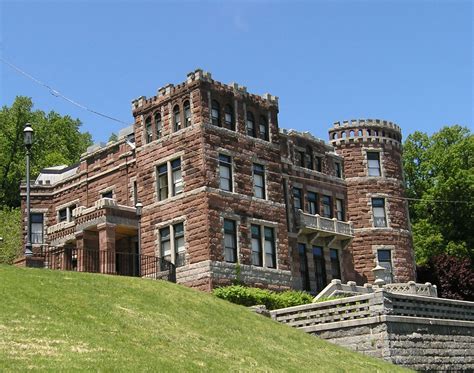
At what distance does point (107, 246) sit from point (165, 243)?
9.88 ft

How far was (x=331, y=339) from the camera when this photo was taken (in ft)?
114

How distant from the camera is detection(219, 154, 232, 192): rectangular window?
43.5m

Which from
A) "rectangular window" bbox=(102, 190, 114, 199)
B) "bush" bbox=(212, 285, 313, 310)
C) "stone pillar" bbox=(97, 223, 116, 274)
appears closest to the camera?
"bush" bbox=(212, 285, 313, 310)

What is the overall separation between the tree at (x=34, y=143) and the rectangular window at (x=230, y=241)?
34.0 meters

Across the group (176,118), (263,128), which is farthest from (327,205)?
(176,118)

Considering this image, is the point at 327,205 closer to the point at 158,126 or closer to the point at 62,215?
the point at 158,126

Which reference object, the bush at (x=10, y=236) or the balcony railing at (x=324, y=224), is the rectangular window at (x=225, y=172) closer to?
the balcony railing at (x=324, y=224)

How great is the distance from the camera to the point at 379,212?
54250 mm

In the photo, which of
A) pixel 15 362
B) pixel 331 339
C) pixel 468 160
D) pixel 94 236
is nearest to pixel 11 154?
pixel 94 236

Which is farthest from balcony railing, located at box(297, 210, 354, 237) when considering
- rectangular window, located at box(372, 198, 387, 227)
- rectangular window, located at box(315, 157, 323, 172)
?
rectangular window, located at box(315, 157, 323, 172)

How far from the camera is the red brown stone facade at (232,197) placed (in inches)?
1684

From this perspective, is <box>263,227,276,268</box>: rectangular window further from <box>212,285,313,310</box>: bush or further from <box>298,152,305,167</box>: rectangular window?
<box>298,152,305,167</box>: rectangular window

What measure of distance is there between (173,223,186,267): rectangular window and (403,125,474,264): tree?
27.1m

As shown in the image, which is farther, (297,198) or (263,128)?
(297,198)
